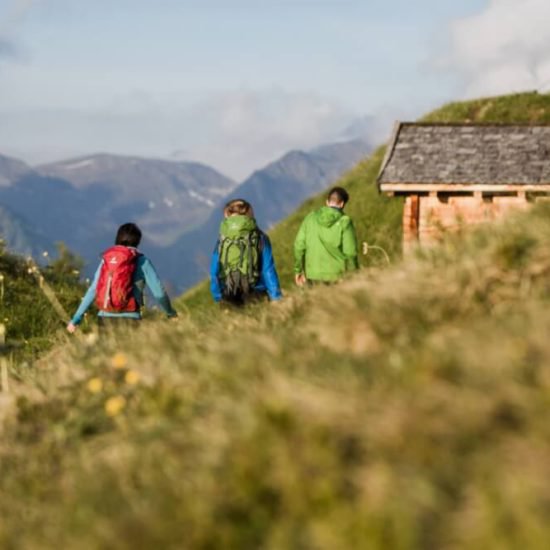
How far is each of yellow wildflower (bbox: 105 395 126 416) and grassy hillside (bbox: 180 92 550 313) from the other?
32342 millimetres

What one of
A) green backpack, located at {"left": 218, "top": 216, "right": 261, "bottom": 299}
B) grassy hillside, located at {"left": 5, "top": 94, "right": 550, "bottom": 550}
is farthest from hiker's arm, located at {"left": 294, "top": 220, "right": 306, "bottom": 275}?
grassy hillside, located at {"left": 5, "top": 94, "right": 550, "bottom": 550}

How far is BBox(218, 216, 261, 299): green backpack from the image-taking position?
1042 cm

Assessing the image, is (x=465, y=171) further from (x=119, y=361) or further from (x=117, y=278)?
(x=119, y=361)

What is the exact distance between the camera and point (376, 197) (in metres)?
43.1

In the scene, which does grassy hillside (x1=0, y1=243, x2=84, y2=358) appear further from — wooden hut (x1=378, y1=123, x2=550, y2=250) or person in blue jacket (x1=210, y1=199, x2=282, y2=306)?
wooden hut (x1=378, y1=123, x2=550, y2=250)

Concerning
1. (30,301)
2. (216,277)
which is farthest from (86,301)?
(30,301)

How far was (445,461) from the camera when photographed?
3840 millimetres

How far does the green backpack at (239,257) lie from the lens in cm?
1042

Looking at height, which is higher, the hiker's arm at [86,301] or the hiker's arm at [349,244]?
the hiker's arm at [349,244]

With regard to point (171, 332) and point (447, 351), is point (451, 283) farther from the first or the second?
point (171, 332)

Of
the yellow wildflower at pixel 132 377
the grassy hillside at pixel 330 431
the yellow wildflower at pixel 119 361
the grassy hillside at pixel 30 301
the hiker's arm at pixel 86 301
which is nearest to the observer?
the grassy hillside at pixel 330 431

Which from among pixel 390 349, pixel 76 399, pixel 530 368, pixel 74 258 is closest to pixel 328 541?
pixel 530 368

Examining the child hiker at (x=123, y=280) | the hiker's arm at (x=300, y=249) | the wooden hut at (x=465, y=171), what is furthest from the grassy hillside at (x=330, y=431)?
the wooden hut at (x=465, y=171)

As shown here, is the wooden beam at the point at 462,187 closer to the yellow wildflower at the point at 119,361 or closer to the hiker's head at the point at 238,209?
the hiker's head at the point at 238,209
